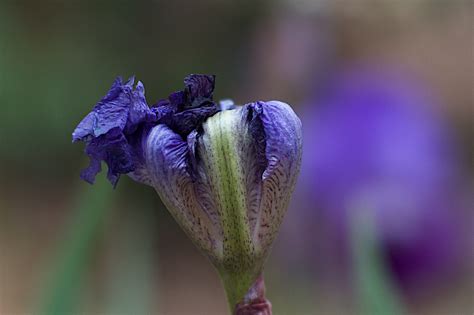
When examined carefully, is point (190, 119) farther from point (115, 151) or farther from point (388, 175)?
point (388, 175)

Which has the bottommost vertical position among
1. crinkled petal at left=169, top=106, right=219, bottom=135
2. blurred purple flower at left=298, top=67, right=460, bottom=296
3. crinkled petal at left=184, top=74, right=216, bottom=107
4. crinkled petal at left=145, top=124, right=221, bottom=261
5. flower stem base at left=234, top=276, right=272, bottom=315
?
blurred purple flower at left=298, top=67, right=460, bottom=296

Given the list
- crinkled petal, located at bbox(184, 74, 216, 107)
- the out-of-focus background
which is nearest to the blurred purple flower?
the out-of-focus background

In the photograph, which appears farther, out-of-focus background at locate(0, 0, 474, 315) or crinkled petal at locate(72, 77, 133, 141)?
out-of-focus background at locate(0, 0, 474, 315)

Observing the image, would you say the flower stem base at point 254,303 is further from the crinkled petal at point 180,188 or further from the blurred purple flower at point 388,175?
the blurred purple flower at point 388,175

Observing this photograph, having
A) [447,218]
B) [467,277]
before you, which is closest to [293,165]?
[447,218]

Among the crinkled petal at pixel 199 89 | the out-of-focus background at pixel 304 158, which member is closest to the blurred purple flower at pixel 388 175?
the out-of-focus background at pixel 304 158

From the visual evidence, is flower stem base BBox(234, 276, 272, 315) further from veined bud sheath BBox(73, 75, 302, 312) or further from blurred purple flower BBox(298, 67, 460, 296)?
blurred purple flower BBox(298, 67, 460, 296)
